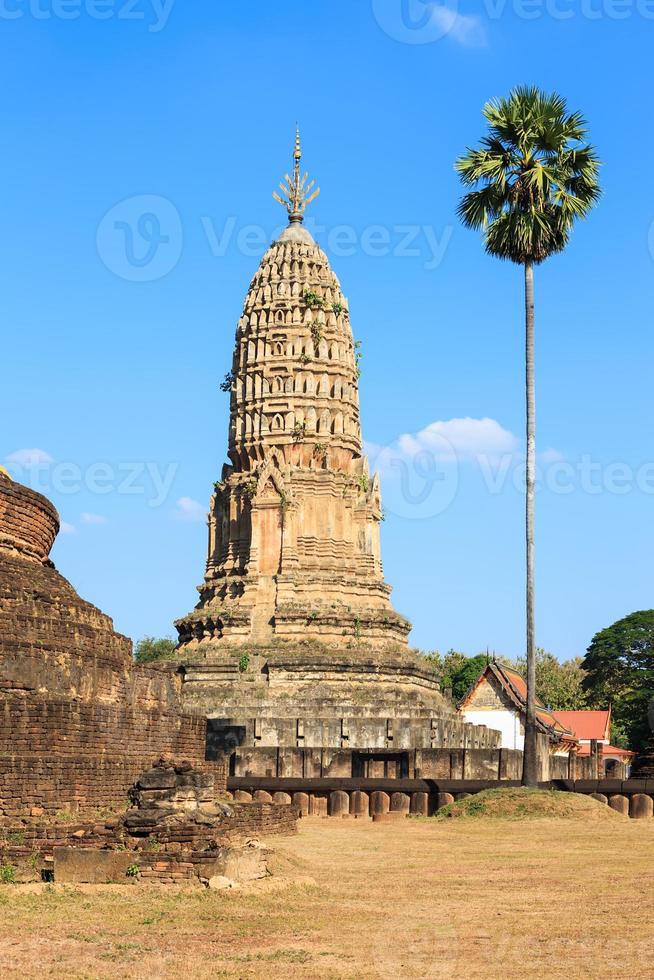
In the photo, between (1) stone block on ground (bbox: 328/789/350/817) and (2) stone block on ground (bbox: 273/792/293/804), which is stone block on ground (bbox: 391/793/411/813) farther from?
(2) stone block on ground (bbox: 273/792/293/804)

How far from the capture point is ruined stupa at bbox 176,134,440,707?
47719 millimetres

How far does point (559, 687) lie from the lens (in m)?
99.1

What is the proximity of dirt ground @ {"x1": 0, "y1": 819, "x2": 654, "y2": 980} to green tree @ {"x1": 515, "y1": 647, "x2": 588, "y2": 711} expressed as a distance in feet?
245

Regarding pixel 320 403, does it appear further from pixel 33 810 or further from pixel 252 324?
pixel 33 810

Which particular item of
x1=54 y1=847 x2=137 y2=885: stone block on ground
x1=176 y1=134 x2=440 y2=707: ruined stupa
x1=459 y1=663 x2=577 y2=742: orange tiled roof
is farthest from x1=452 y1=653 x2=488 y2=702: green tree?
x1=54 y1=847 x2=137 y2=885: stone block on ground

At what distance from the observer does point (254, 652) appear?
47812 mm

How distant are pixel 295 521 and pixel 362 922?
3388cm

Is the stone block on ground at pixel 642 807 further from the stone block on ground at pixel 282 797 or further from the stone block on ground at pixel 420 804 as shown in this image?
the stone block on ground at pixel 282 797

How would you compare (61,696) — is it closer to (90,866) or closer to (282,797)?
(90,866)

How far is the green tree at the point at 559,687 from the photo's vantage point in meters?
97.7

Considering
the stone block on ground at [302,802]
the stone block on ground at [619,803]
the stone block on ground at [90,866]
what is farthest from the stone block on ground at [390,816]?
the stone block on ground at [90,866]

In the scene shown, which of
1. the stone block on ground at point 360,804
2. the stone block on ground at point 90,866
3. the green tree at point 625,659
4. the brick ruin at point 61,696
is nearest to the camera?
the stone block on ground at point 90,866

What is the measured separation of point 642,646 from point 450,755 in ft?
160

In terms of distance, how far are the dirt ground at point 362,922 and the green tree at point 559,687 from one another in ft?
245
